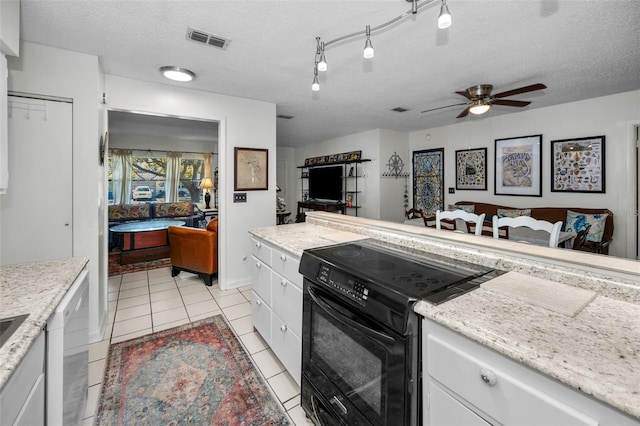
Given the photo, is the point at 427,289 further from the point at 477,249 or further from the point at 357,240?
the point at 357,240

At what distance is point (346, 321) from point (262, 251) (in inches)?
44.8

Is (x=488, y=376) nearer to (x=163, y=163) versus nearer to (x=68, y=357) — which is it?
(x=68, y=357)

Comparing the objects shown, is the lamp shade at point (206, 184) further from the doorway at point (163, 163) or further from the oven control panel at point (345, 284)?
the oven control panel at point (345, 284)

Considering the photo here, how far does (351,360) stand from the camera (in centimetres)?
129

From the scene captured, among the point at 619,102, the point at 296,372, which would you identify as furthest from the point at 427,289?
the point at 619,102

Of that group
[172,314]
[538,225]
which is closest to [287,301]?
[172,314]

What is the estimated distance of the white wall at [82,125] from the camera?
221cm

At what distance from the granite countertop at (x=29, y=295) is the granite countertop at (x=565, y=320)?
1.19 metres

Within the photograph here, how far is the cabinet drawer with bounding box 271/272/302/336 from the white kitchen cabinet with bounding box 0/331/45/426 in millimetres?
1111

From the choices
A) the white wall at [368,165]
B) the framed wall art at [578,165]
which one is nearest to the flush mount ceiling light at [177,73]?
the white wall at [368,165]

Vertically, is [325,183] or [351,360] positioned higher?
[325,183]

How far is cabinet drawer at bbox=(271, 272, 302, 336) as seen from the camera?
5.69ft

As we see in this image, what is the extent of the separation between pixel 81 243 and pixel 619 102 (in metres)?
6.04

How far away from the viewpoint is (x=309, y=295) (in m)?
1.55
